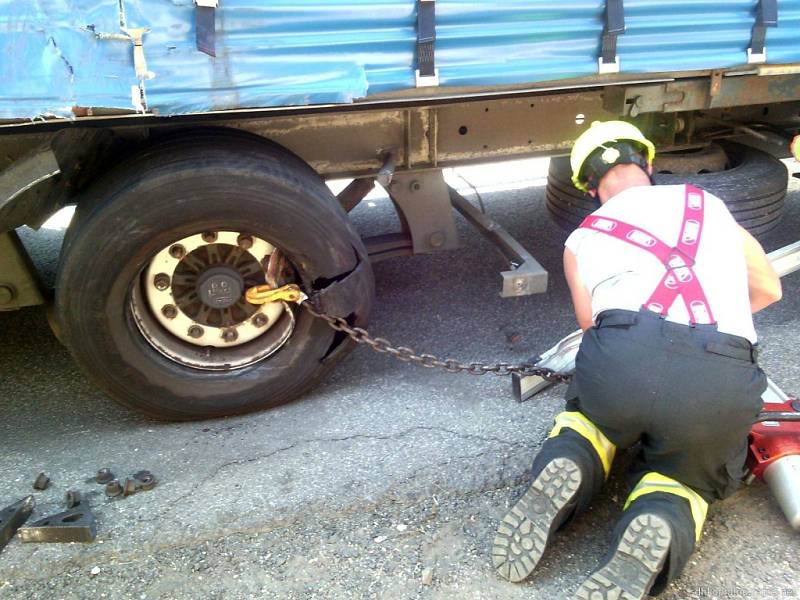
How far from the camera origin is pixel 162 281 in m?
2.98

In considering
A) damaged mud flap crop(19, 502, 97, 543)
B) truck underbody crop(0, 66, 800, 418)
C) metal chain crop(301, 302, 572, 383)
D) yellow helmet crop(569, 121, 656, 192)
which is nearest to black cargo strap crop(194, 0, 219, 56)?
truck underbody crop(0, 66, 800, 418)

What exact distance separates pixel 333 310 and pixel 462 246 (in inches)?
76.2

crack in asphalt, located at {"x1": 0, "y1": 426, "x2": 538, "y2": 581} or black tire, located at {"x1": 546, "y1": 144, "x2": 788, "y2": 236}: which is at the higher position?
black tire, located at {"x1": 546, "y1": 144, "x2": 788, "y2": 236}

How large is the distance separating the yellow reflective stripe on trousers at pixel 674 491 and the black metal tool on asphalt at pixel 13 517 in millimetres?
2071

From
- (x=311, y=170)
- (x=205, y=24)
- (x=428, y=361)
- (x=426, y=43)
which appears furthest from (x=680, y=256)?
(x=205, y=24)

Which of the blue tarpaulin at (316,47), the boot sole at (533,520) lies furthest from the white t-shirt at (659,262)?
the blue tarpaulin at (316,47)

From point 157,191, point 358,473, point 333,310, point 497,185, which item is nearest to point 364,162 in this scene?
point 333,310

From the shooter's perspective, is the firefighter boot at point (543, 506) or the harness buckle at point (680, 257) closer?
the firefighter boot at point (543, 506)

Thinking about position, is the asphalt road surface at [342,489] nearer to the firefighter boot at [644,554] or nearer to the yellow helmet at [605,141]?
the firefighter boot at [644,554]

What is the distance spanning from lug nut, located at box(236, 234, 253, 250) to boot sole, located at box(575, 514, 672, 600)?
1.77 m

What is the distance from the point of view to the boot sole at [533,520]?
2.29m

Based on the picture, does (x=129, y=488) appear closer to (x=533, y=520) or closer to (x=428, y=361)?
(x=428, y=361)

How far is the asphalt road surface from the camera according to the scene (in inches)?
93.2

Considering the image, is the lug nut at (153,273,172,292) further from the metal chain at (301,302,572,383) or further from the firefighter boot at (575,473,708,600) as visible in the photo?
the firefighter boot at (575,473,708,600)
